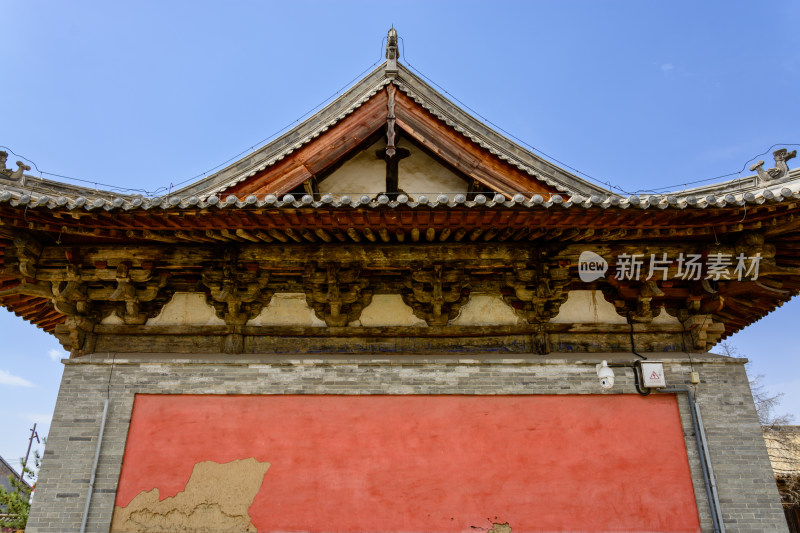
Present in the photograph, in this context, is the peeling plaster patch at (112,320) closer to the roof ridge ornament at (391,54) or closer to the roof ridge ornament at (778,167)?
the roof ridge ornament at (391,54)

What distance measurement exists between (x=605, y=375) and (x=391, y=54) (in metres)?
5.01

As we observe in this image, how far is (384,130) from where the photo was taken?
6.99 metres

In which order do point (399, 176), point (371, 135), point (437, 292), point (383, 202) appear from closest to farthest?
point (383, 202), point (437, 292), point (371, 135), point (399, 176)

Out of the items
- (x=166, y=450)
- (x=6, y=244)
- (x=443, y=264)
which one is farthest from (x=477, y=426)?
(x=6, y=244)

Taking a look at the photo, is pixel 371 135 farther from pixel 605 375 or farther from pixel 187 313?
pixel 605 375

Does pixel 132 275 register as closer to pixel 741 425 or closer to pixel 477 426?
pixel 477 426

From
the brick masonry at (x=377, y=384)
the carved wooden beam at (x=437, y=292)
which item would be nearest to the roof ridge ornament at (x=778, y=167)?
the brick masonry at (x=377, y=384)

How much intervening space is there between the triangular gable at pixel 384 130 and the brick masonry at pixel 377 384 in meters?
2.04

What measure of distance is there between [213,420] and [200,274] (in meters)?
1.69

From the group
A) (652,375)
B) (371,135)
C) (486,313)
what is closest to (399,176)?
(371,135)

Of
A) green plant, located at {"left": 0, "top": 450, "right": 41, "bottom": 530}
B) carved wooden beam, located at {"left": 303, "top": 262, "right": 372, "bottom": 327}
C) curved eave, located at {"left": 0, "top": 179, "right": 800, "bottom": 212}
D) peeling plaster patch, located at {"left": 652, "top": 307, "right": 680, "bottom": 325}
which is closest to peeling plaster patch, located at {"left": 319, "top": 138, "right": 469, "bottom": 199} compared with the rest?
carved wooden beam, located at {"left": 303, "top": 262, "right": 372, "bottom": 327}

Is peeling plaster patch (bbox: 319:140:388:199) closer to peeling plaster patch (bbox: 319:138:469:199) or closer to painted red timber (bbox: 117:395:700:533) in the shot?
peeling plaster patch (bbox: 319:138:469:199)

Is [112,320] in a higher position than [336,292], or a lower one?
lower

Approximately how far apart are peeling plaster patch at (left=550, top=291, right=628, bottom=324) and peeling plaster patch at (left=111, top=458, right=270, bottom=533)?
148 inches
